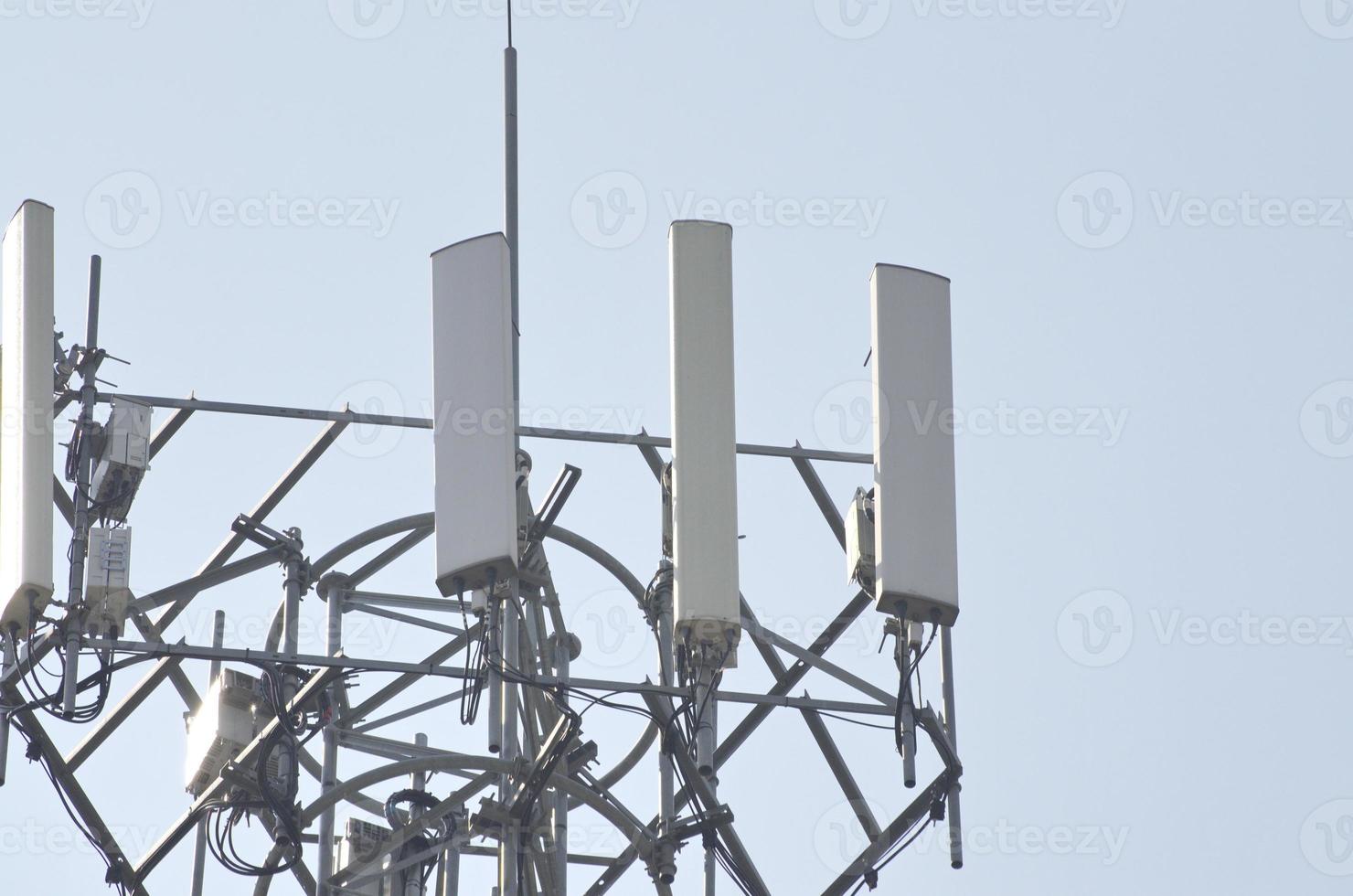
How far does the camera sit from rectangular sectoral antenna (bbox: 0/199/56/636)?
20.8 m

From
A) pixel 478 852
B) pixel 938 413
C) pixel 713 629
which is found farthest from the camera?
pixel 478 852

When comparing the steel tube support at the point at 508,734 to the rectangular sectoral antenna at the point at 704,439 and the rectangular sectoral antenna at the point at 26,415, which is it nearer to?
the rectangular sectoral antenna at the point at 704,439

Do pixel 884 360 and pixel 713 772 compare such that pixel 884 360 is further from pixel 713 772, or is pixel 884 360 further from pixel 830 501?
pixel 713 772

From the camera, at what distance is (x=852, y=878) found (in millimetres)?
21203

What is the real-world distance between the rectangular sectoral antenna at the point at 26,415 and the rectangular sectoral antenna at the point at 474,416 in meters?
2.82

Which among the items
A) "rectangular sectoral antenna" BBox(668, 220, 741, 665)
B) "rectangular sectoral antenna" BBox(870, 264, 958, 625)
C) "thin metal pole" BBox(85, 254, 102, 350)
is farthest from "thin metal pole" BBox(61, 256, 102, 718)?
"rectangular sectoral antenna" BBox(870, 264, 958, 625)

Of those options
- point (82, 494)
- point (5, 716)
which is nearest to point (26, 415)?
point (82, 494)

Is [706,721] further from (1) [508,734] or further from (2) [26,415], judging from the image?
(2) [26,415]

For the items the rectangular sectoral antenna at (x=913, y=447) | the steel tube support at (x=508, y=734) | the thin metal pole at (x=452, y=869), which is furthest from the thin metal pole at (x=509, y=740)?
the rectangular sectoral antenna at (x=913, y=447)

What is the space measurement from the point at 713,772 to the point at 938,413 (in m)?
3.24

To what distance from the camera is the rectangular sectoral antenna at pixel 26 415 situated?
20.8 metres

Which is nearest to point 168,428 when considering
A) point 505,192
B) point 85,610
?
point 85,610

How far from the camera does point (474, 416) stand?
21.3m

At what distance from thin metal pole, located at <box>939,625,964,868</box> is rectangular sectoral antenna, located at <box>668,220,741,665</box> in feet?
6.18
